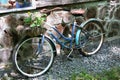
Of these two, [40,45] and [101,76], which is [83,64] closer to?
[101,76]

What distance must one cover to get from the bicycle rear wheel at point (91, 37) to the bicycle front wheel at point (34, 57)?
2.67ft

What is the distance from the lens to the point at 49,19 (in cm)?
647

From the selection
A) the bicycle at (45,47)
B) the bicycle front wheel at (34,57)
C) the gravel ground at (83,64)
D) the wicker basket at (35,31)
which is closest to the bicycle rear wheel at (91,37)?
the bicycle at (45,47)

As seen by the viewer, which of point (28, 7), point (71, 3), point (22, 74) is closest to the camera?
point (22, 74)

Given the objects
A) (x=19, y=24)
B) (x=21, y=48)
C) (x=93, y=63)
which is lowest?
(x=93, y=63)

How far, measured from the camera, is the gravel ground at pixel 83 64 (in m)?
5.98

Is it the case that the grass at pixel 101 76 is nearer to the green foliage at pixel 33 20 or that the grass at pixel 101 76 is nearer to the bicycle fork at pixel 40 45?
the bicycle fork at pixel 40 45

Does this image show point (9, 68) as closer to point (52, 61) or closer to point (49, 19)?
point (52, 61)

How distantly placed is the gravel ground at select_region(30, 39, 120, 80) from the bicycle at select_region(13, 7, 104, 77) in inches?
5.2

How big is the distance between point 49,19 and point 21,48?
0.84 m

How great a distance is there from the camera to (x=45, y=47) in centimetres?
602

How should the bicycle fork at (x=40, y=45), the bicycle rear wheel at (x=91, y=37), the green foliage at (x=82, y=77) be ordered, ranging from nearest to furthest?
the green foliage at (x=82, y=77)
the bicycle fork at (x=40, y=45)
the bicycle rear wheel at (x=91, y=37)

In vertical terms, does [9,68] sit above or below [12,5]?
below

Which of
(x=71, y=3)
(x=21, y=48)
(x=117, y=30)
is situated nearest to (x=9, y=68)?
(x=21, y=48)
